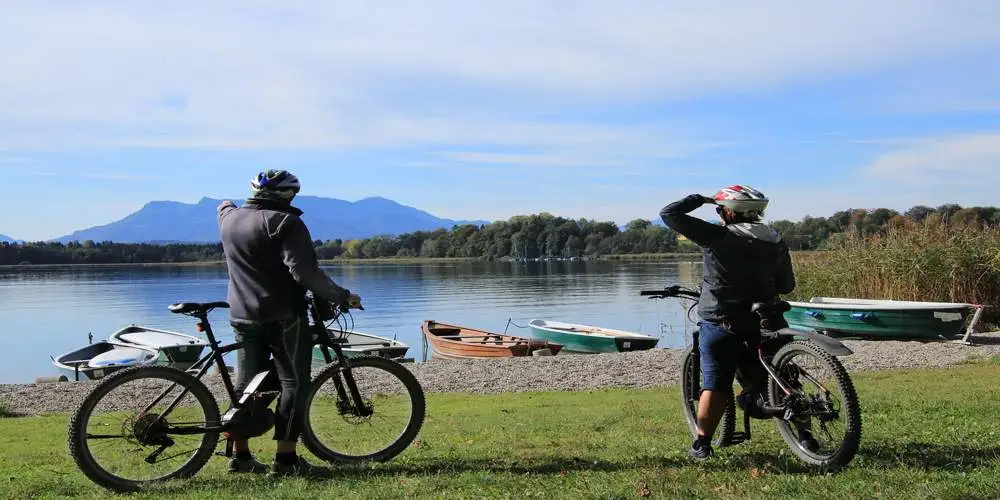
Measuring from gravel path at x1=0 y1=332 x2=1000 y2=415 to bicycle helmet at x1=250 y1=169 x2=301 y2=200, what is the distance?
9191 millimetres

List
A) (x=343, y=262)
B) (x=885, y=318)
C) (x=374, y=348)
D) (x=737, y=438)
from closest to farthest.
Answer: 1. (x=737, y=438)
2. (x=885, y=318)
3. (x=374, y=348)
4. (x=343, y=262)

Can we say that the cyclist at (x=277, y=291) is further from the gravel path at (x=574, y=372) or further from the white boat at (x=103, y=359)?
the white boat at (x=103, y=359)

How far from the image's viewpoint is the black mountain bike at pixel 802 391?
5156 mm

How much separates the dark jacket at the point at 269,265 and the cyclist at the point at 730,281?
7.58ft

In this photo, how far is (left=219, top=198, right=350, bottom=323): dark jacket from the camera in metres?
5.36

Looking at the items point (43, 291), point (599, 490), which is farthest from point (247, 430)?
point (43, 291)

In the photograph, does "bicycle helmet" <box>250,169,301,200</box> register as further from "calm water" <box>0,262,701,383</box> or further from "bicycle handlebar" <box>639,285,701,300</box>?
"calm water" <box>0,262,701,383</box>

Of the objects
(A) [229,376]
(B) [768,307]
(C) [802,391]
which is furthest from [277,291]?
(C) [802,391]

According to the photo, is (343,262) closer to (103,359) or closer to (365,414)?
(103,359)

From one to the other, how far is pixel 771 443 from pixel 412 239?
190089 millimetres

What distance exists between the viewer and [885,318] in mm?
19672

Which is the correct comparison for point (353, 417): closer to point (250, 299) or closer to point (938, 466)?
point (250, 299)

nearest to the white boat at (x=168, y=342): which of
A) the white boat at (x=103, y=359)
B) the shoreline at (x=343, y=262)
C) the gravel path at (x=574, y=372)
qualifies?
the white boat at (x=103, y=359)

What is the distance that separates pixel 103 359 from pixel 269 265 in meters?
23.2
